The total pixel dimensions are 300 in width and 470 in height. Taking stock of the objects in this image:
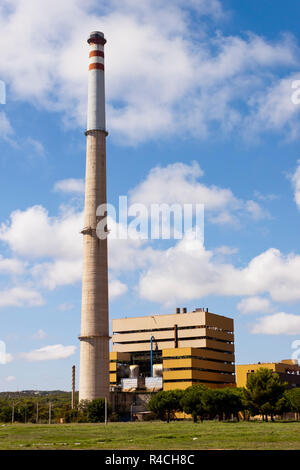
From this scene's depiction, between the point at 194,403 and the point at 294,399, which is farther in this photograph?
the point at 294,399

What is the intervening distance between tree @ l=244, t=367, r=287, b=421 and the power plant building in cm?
3742

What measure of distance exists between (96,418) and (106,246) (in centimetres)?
3158

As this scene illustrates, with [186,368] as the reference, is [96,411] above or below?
below

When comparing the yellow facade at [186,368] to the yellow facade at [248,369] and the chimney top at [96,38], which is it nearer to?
the yellow facade at [248,369]

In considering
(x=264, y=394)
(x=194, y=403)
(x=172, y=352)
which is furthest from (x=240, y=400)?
(x=172, y=352)

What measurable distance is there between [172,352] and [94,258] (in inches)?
1605

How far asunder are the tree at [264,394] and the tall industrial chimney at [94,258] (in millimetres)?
27963

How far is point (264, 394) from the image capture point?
322 ft

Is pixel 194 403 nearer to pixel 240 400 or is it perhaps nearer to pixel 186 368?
pixel 240 400

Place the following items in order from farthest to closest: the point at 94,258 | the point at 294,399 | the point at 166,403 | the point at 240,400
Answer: the point at 94,258 → the point at 294,399 → the point at 240,400 → the point at 166,403

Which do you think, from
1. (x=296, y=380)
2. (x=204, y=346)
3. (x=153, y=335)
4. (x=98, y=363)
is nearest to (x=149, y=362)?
(x=153, y=335)
